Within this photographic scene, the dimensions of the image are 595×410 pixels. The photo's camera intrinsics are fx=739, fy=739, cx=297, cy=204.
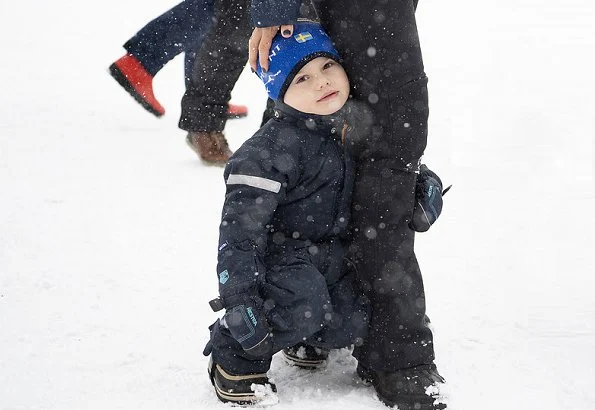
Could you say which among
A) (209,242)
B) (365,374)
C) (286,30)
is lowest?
(365,374)

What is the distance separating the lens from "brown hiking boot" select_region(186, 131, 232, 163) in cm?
440

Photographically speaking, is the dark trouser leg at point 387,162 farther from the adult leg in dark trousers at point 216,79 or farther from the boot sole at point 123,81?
the boot sole at point 123,81

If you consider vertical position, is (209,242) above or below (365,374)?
above

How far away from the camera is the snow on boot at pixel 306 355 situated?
7.97ft

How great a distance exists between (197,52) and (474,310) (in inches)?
91.6

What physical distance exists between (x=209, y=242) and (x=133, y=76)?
1.44m

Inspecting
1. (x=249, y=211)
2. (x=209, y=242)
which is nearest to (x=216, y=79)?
(x=209, y=242)

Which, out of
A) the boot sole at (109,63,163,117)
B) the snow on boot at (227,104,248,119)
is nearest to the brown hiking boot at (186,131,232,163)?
the boot sole at (109,63,163,117)

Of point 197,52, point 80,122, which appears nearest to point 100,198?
point 197,52

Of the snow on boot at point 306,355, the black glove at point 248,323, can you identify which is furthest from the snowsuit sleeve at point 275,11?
the snow on boot at point 306,355

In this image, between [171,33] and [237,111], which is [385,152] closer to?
[171,33]

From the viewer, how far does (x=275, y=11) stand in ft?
7.02

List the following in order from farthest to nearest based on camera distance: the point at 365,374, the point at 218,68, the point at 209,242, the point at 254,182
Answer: the point at 218,68, the point at 209,242, the point at 365,374, the point at 254,182

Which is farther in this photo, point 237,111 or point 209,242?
point 237,111
